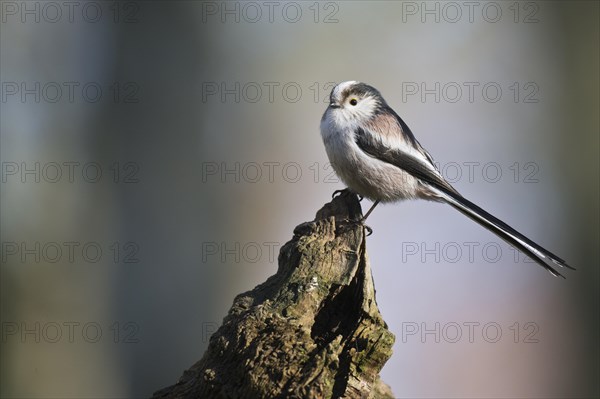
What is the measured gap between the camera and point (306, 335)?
2.85 m

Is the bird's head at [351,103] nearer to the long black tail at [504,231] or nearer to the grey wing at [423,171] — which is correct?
the grey wing at [423,171]

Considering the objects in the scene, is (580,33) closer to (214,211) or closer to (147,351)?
(214,211)

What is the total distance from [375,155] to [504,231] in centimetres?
104

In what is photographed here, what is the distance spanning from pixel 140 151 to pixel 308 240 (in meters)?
3.80

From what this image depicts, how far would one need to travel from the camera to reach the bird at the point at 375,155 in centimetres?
455

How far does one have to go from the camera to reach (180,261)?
688 centimetres
